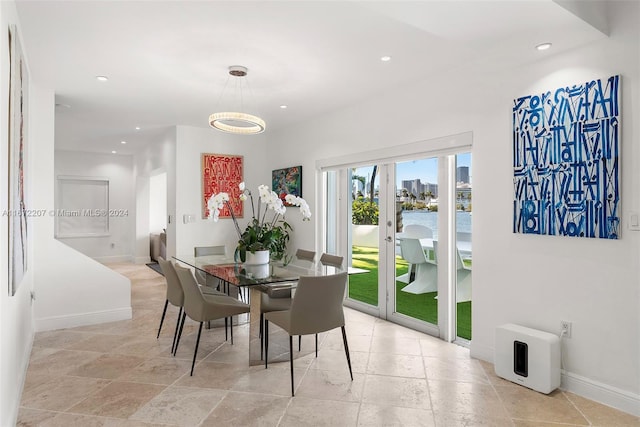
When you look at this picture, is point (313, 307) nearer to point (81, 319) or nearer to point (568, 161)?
point (568, 161)

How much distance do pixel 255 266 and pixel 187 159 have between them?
304cm

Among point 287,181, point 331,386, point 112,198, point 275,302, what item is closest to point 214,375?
point 275,302

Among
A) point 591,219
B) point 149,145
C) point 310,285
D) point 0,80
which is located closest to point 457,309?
point 591,219

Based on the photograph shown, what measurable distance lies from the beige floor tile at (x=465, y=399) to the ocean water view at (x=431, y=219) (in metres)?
1.40

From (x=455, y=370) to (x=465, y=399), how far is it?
0.47 metres

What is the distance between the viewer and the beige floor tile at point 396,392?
8.25 ft

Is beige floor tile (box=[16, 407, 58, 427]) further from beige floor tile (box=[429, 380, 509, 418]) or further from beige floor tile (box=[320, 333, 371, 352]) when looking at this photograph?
beige floor tile (box=[429, 380, 509, 418])

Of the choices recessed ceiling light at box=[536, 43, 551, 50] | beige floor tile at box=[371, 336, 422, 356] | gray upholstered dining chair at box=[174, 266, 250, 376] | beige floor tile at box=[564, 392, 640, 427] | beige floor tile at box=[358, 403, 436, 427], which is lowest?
beige floor tile at box=[564, 392, 640, 427]

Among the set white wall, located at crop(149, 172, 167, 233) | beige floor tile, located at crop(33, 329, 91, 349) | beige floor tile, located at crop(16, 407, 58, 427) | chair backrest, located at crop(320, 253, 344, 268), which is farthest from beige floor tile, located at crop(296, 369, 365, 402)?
white wall, located at crop(149, 172, 167, 233)

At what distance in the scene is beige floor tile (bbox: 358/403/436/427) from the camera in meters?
2.27

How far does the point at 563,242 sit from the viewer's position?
9.03ft

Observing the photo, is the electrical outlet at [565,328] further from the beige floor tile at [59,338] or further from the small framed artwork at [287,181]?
the beige floor tile at [59,338]

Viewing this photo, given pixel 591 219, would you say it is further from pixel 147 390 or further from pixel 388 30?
pixel 147 390

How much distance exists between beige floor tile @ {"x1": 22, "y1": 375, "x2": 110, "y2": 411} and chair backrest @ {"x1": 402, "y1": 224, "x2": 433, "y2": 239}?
299 cm
